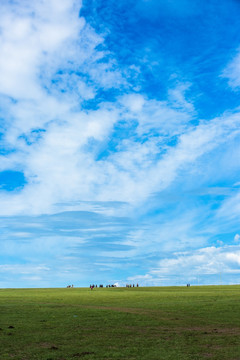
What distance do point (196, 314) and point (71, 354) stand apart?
2051 cm

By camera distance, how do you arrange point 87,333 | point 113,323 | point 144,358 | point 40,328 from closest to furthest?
1. point 144,358
2. point 87,333
3. point 40,328
4. point 113,323

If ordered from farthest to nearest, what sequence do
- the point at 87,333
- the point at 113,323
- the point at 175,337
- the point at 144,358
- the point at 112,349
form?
the point at 113,323, the point at 87,333, the point at 175,337, the point at 112,349, the point at 144,358

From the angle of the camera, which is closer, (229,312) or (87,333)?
(87,333)

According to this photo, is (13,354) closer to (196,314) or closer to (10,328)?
(10,328)

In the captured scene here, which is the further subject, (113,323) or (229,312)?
(229,312)

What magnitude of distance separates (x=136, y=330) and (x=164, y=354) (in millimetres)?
8004

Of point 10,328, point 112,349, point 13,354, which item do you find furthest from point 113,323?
point 13,354

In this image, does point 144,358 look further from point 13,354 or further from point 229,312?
point 229,312

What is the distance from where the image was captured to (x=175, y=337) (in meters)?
22.8

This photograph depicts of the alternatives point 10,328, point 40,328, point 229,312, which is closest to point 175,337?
point 40,328

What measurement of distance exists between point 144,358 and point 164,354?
144 centimetres

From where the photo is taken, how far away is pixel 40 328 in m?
26.3

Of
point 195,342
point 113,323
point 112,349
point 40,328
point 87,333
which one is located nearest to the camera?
point 112,349

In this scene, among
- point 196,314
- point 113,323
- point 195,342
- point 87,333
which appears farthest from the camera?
point 196,314
